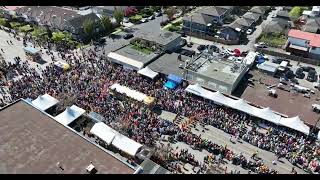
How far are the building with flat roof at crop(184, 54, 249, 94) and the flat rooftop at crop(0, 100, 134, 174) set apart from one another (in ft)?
60.1

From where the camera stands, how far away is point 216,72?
133 ft

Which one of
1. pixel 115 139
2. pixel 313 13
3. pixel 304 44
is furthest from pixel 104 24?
pixel 313 13

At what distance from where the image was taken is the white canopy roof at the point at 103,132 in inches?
1235

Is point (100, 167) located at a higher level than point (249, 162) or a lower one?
higher

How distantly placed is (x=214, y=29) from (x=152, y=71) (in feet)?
72.0

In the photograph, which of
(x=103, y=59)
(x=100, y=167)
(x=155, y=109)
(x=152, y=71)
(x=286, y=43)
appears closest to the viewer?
(x=100, y=167)

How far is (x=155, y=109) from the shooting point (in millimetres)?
38125

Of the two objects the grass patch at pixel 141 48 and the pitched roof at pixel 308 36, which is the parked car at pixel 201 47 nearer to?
the grass patch at pixel 141 48

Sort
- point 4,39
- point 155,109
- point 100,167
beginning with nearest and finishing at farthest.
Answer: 1. point 100,167
2. point 155,109
3. point 4,39

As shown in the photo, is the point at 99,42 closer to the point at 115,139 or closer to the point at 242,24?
the point at 242,24

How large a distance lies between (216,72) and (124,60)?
13.7m

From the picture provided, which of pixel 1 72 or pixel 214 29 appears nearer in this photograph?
pixel 1 72

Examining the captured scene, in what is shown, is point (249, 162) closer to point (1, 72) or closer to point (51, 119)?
point (51, 119)

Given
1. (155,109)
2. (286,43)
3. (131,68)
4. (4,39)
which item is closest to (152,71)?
(131,68)
